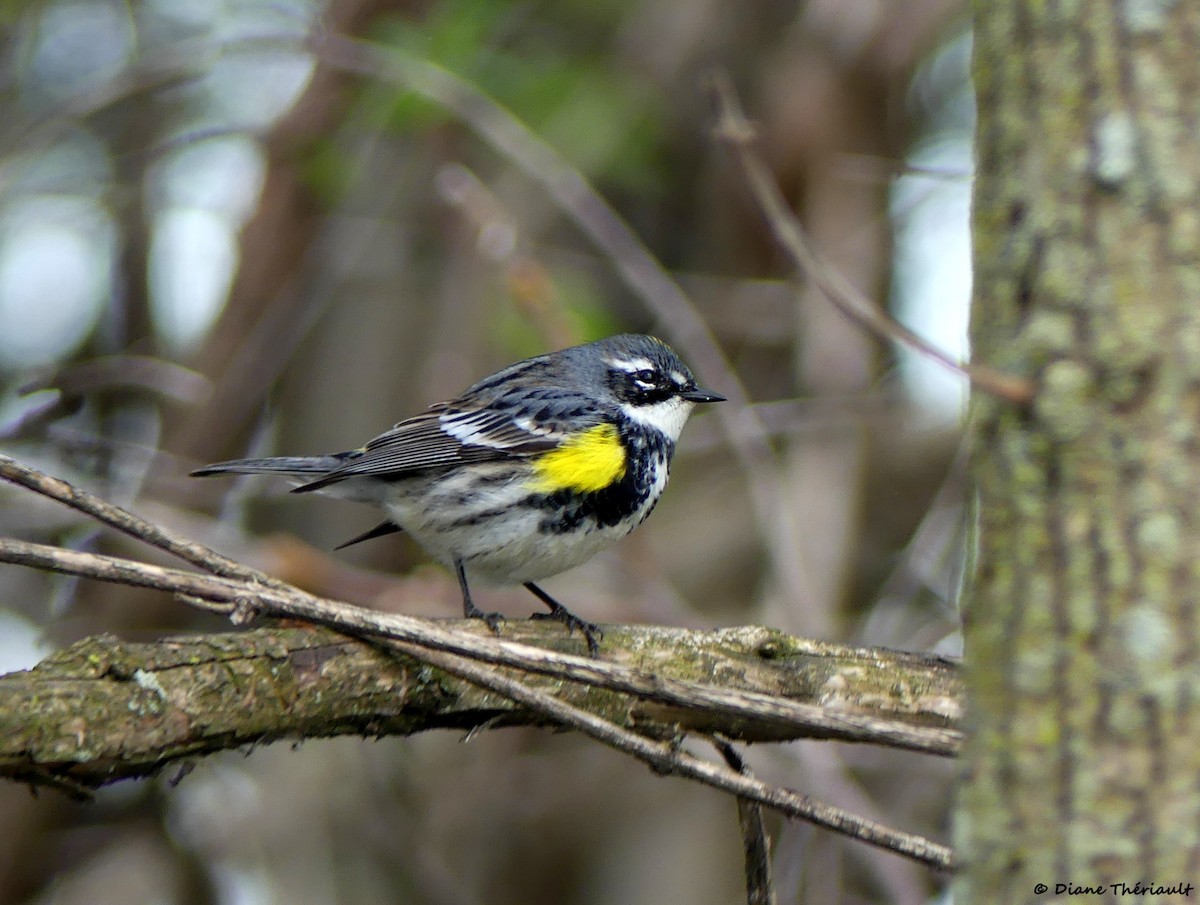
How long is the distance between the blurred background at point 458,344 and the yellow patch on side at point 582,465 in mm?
1104

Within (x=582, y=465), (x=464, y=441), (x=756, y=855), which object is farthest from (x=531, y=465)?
(x=756, y=855)

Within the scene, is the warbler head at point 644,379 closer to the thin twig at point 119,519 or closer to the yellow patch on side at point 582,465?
the yellow patch on side at point 582,465

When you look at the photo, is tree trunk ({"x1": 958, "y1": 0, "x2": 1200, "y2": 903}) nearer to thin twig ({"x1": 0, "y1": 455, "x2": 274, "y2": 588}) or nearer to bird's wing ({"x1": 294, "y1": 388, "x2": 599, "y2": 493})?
thin twig ({"x1": 0, "y1": 455, "x2": 274, "y2": 588})

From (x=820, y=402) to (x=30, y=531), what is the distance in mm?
4306

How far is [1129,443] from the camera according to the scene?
1695 mm

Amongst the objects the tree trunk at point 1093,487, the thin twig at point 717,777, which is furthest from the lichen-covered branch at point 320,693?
the tree trunk at point 1093,487

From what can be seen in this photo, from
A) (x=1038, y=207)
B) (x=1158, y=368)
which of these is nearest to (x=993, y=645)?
(x=1158, y=368)

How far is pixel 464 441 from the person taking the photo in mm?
5203

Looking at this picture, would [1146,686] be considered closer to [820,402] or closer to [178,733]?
[178,733]

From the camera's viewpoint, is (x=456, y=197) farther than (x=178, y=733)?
Yes

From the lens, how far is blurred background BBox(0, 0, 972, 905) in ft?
21.3

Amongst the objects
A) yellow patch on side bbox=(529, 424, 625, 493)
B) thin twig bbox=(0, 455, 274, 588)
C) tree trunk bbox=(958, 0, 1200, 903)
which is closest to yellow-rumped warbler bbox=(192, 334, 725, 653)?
yellow patch on side bbox=(529, 424, 625, 493)

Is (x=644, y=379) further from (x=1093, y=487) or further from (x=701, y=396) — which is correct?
(x=1093, y=487)

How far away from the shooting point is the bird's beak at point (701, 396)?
5262 millimetres
